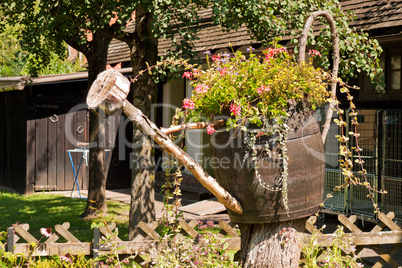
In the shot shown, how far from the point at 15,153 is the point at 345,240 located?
1015 centimetres

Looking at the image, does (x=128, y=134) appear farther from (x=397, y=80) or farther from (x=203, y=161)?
(x=397, y=80)

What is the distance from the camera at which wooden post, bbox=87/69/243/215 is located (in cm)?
297

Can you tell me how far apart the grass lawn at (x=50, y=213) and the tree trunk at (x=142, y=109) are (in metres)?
1.02

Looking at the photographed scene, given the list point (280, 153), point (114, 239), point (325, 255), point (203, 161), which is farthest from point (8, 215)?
point (280, 153)

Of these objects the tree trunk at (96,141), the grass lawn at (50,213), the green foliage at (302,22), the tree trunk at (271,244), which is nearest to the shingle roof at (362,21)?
the green foliage at (302,22)

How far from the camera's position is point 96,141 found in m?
9.13

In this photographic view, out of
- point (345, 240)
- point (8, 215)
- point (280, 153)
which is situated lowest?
point (8, 215)

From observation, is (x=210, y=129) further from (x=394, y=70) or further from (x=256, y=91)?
(x=394, y=70)

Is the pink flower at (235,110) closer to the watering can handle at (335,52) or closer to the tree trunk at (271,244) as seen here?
the watering can handle at (335,52)

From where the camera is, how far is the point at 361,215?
8180 millimetres

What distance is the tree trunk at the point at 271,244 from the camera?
349 centimetres

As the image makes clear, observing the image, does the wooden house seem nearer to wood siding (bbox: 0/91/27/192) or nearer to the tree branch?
wood siding (bbox: 0/91/27/192)

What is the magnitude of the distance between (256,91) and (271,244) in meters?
1.03

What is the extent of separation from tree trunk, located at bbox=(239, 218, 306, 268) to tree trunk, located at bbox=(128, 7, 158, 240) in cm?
309
